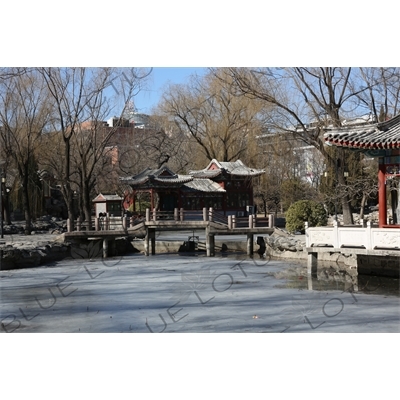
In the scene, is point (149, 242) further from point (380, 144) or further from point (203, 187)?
point (380, 144)

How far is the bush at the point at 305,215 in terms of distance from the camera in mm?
19891

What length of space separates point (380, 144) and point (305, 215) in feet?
26.5

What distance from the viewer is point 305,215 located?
65.9 feet

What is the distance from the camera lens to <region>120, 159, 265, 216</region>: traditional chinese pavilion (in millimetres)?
26250

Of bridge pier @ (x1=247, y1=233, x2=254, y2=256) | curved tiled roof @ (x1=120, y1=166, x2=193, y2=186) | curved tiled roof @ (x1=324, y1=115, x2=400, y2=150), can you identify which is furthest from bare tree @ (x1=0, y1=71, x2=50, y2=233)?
curved tiled roof @ (x1=324, y1=115, x2=400, y2=150)

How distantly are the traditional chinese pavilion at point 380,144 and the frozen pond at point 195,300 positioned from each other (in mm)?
1985

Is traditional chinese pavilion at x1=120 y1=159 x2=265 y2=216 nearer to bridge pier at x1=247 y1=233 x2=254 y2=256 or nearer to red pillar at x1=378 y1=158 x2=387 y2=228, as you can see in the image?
bridge pier at x1=247 y1=233 x2=254 y2=256

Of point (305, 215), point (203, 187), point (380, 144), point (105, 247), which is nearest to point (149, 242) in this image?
point (105, 247)

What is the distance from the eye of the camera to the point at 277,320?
883 cm

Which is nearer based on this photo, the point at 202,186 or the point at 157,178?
the point at 157,178

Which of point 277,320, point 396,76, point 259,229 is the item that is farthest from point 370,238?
point 259,229

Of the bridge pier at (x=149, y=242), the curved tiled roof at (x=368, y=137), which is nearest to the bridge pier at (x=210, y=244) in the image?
the bridge pier at (x=149, y=242)

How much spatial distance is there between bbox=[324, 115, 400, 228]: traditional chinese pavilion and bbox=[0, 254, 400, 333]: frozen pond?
1985mm

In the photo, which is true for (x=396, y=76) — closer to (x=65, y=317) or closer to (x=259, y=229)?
(x=259, y=229)
